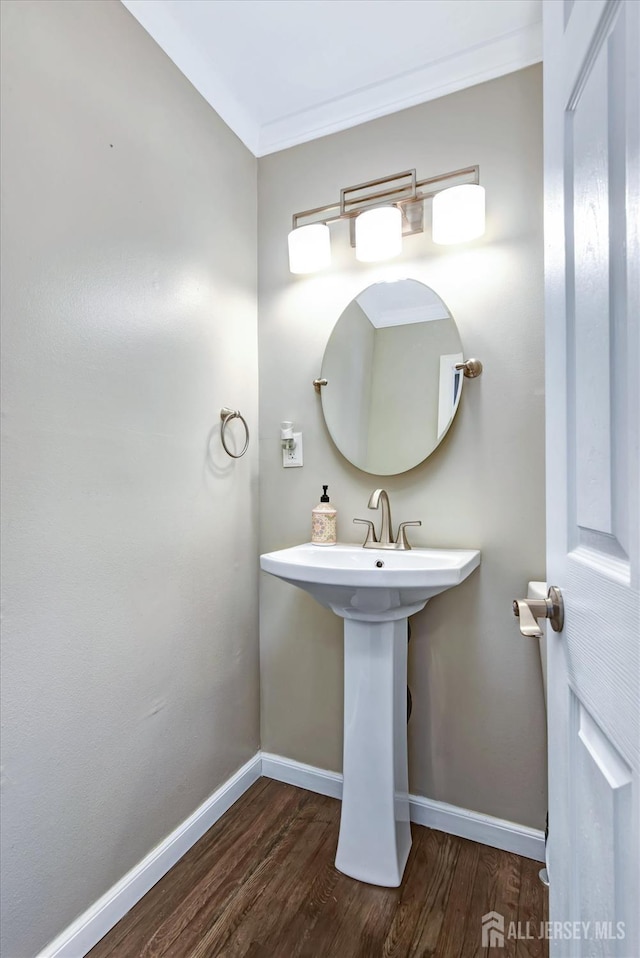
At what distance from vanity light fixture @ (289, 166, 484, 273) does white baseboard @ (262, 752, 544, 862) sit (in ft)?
6.12

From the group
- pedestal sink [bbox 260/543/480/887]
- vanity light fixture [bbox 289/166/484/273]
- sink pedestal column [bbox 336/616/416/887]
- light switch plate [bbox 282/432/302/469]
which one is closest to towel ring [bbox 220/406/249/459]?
light switch plate [bbox 282/432/302/469]

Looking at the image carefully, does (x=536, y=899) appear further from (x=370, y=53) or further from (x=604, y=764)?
(x=370, y=53)

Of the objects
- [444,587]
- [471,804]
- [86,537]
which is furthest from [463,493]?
[86,537]

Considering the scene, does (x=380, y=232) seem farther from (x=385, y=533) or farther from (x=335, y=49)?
(x=385, y=533)

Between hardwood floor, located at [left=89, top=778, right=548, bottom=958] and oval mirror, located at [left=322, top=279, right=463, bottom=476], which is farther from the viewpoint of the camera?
oval mirror, located at [left=322, top=279, right=463, bottom=476]

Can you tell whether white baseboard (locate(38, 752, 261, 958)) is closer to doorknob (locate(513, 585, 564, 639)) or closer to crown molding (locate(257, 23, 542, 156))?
doorknob (locate(513, 585, 564, 639))

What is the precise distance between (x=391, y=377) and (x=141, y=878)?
169 cm

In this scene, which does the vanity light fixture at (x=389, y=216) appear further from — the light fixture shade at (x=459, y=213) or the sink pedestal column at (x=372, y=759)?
the sink pedestal column at (x=372, y=759)

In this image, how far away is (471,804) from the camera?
1627 millimetres

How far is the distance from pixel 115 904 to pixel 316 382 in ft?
5.40

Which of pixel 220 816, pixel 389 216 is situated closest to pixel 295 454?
pixel 389 216

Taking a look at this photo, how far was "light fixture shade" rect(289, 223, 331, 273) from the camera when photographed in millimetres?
1812

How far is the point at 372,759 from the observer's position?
146 centimetres

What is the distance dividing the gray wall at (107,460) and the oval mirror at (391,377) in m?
0.43
